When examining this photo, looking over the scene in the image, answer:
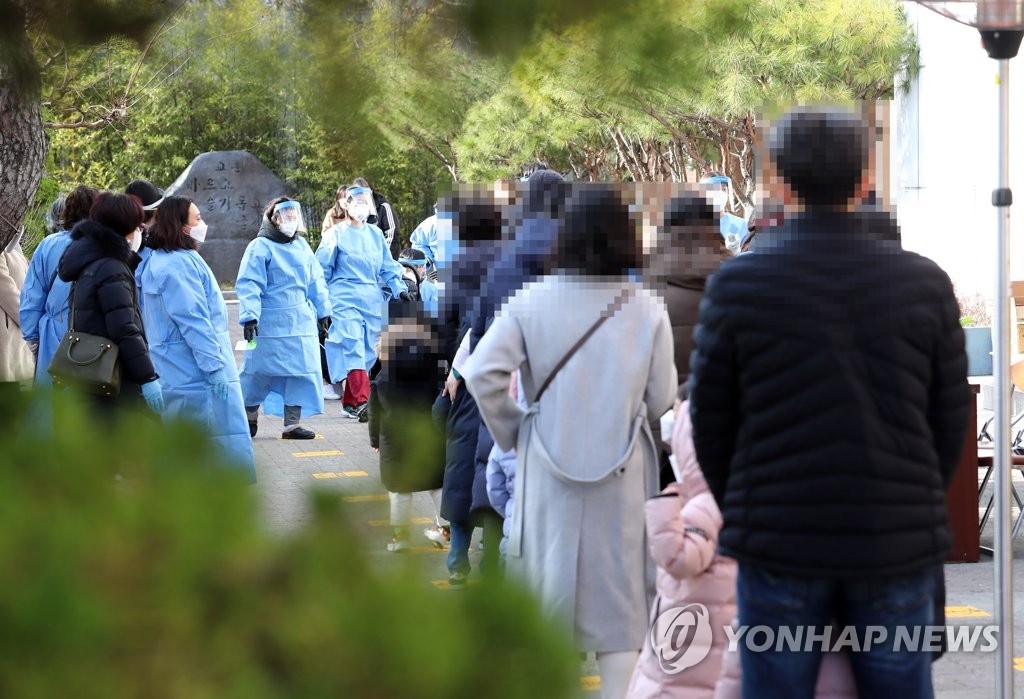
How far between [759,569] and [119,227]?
344 centimetres

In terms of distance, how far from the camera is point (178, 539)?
0.91m

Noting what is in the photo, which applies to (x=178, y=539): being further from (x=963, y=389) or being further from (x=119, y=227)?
(x=119, y=227)

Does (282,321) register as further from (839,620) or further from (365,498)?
(365,498)

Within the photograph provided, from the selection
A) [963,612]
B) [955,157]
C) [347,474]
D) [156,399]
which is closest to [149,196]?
[963,612]

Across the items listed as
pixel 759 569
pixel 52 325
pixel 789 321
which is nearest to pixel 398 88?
pixel 789 321

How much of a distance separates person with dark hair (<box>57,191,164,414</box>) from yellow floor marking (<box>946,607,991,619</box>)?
12.0ft

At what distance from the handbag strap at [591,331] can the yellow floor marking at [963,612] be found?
2839 millimetres

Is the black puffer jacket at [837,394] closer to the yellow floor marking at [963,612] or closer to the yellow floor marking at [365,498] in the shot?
the yellow floor marking at [365,498]

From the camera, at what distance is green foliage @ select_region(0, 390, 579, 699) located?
843mm

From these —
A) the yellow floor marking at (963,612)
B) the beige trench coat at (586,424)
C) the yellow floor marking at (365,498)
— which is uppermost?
the yellow floor marking at (365,498)

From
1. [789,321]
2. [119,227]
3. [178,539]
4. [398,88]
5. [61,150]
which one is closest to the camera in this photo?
[178,539]

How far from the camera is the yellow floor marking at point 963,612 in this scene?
5.75 metres

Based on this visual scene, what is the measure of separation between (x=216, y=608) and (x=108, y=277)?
180 inches

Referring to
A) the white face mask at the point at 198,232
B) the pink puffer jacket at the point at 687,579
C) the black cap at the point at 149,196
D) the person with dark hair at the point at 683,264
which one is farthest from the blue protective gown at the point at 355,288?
the pink puffer jacket at the point at 687,579
